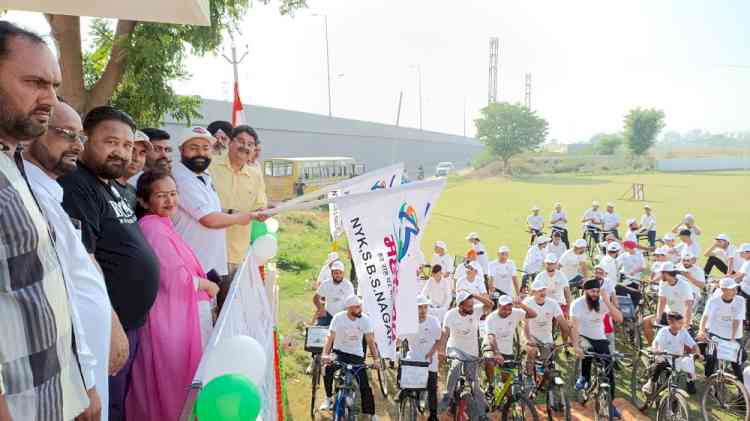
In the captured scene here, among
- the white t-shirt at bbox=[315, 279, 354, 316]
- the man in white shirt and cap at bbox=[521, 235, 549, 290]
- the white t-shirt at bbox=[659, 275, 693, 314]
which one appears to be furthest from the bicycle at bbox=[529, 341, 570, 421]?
the man in white shirt and cap at bbox=[521, 235, 549, 290]

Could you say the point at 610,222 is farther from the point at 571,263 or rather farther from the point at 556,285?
the point at 556,285

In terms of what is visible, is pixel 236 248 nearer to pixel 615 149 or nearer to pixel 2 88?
pixel 2 88

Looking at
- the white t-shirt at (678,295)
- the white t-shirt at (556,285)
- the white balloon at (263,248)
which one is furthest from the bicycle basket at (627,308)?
the white balloon at (263,248)

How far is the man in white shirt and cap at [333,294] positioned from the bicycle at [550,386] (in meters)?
2.93

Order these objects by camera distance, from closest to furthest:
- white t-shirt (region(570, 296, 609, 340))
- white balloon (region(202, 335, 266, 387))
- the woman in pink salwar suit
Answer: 1. white balloon (region(202, 335, 266, 387))
2. the woman in pink salwar suit
3. white t-shirt (region(570, 296, 609, 340))

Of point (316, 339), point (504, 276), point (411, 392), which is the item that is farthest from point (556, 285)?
point (316, 339)

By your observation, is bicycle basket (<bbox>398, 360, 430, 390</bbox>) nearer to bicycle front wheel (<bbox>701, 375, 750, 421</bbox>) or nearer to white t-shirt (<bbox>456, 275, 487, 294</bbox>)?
white t-shirt (<bbox>456, 275, 487, 294</bbox>)

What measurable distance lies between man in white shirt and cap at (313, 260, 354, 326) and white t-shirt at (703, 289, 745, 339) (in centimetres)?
529

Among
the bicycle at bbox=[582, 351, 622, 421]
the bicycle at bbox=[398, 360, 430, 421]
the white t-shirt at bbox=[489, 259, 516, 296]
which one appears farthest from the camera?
the white t-shirt at bbox=[489, 259, 516, 296]

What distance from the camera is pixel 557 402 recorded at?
6.86 m

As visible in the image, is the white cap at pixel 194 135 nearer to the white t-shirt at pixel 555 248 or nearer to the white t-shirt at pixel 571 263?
the white t-shirt at pixel 571 263

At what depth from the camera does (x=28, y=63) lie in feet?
5.13

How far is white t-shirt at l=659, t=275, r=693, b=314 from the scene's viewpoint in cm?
877

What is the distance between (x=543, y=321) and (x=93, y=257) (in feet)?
22.3
